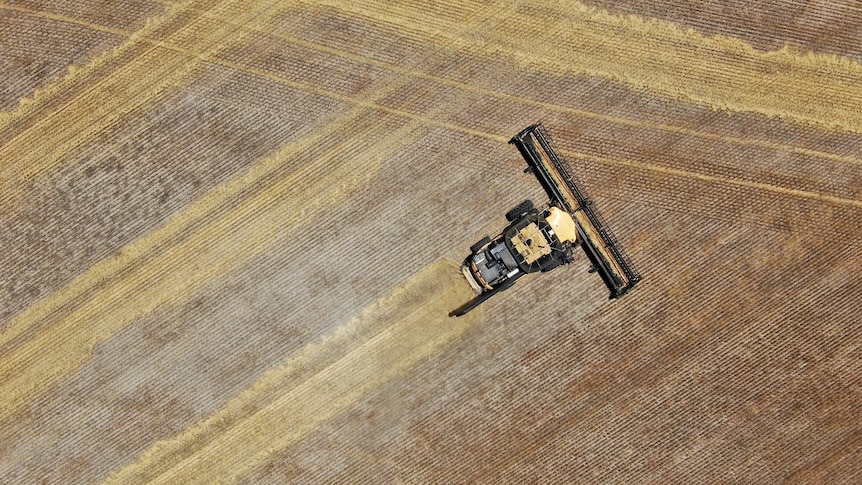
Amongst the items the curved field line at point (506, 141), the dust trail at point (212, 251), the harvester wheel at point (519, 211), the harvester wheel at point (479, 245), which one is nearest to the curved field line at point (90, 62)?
the curved field line at point (506, 141)

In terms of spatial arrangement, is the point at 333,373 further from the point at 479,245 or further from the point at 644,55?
the point at 644,55

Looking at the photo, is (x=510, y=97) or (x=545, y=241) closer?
(x=545, y=241)

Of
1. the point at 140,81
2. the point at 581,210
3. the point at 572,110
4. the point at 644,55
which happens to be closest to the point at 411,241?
the point at 581,210

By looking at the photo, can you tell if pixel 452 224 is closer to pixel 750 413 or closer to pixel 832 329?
pixel 750 413

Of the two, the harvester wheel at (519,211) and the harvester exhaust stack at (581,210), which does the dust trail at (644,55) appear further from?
the harvester wheel at (519,211)

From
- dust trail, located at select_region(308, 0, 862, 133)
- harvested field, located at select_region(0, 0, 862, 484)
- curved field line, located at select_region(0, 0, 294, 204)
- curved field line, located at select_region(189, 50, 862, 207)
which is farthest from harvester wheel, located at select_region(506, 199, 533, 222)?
curved field line, located at select_region(0, 0, 294, 204)

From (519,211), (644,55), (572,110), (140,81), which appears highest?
(140,81)
